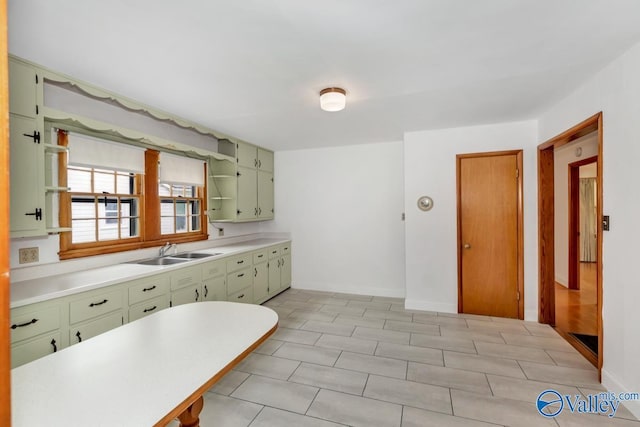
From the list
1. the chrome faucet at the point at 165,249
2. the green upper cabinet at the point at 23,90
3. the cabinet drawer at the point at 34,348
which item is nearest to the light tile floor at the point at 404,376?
the cabinet drawer at the point at 34,348

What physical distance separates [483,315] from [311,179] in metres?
3.25

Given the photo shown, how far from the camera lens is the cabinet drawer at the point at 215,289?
3.19 metres

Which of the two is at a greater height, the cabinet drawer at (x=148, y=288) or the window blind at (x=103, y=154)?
the window blind at (x=103, y=154)

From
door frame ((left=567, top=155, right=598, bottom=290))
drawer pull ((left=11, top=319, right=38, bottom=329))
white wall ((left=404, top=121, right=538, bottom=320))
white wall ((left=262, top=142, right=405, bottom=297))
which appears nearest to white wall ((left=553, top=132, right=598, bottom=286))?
door frame ((left=567, top=155, right=598, bottom=290))

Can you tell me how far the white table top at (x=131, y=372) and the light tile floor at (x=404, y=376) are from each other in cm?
96

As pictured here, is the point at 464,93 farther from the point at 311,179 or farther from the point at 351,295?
the point at 351,295

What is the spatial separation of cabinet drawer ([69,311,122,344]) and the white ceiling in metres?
1.86

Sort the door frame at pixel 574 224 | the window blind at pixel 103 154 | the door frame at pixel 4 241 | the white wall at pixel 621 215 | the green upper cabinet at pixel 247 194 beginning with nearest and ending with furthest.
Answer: the door frame at pixel 4 241 → the white wall at pixel 621 215 → the window blind at pixel 103 154 → the green upper cabinet at pixel 247 194 → the door frame at pixel 574 224

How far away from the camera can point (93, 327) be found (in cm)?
213

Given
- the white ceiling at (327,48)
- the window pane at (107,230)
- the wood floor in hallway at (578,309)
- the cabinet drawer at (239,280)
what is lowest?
the wood floor in hallway at (578,309)

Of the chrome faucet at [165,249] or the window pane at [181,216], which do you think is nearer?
the chrome faucet at [165,249]

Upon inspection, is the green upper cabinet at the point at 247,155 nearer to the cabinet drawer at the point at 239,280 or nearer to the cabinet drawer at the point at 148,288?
the cabinet drawer at the point at 239,280

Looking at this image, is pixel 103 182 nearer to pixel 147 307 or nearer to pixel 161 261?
pixel 161 261


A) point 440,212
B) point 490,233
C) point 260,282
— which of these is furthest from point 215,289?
point 490,233
